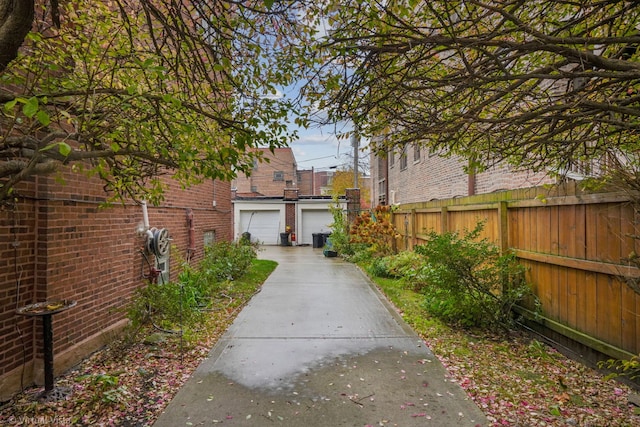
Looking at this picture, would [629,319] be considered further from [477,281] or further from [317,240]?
[317,240]

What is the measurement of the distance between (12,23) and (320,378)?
357 cm

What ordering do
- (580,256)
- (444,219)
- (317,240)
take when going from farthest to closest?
1. (317,240)
2. (444,219)
3. (580,256)

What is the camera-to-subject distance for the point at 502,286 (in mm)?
5176

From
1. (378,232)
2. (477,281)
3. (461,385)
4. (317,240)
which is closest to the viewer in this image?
(461,385)

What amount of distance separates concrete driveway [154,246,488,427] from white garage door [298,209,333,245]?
15.4 meters

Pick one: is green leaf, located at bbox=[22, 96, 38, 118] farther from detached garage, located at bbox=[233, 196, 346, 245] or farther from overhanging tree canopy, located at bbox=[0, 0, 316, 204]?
detached garage, located at bbox=[233, 196, 346, 245]

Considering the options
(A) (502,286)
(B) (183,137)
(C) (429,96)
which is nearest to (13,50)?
(B) (183,137)

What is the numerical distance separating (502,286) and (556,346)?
943 millimetres

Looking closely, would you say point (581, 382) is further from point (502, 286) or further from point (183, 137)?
point (183, 137)

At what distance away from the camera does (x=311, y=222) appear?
2194 centimetres

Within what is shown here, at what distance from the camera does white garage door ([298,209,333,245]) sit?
21.8 m

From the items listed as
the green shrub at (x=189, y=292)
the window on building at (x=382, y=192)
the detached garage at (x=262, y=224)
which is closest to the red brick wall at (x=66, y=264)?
the green shrub at (x=189, y=292)

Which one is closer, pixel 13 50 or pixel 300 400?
pixel 13 50

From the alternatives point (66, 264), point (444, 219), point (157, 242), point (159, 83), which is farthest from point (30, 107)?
point (444, 219)
